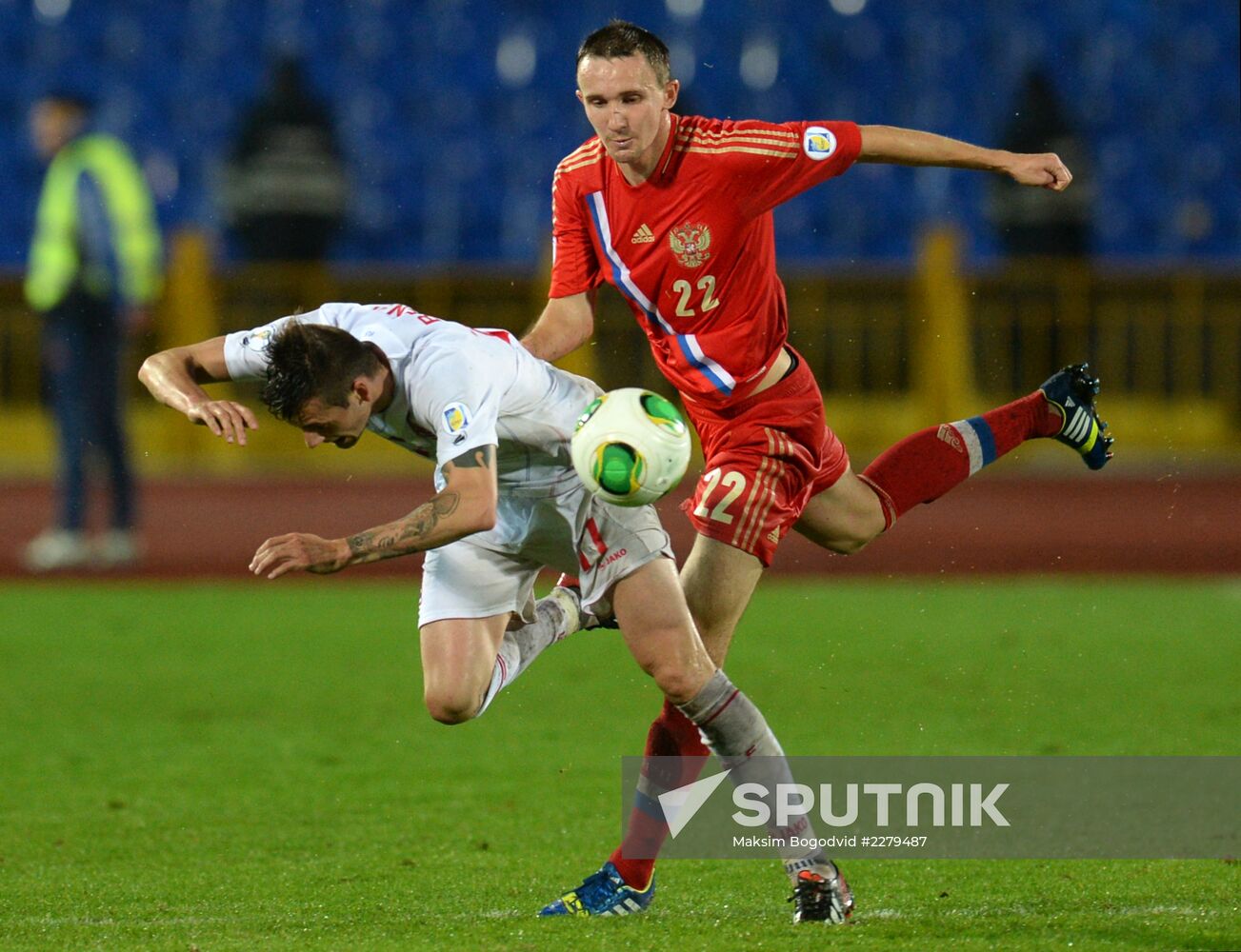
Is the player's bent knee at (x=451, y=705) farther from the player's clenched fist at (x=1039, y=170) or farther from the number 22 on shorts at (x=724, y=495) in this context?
the player's clenched fist at (x=1039, y=170)

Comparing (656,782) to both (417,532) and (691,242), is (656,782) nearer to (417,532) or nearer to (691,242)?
(417,532)

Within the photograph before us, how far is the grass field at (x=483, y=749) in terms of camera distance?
4.38 m

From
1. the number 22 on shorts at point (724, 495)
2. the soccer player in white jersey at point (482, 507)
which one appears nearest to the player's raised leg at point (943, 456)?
the number 22 on shorts at point (724, 495)

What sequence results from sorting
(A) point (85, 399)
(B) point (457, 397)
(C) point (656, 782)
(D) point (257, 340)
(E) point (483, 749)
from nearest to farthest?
(B) point (457, 397), (D) point (257, 340), (C) point (656, 782), (E) point (483, 749), (A) point (85, 399)

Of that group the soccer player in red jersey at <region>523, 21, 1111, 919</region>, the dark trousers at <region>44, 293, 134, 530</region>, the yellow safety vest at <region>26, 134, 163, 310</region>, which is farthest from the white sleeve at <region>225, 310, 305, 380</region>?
the yellow safety vest at <region>26, 134, 163, 310</region>

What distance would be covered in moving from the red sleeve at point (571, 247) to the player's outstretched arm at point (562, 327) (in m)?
0.03

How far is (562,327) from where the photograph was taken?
531cm

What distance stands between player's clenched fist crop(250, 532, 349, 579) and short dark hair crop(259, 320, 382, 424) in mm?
410

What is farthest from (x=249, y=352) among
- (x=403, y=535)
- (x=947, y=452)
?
(x=947, y=452)

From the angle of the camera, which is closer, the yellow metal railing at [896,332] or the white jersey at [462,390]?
the white jersey at [462,390]

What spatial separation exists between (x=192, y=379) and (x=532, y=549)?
98cm

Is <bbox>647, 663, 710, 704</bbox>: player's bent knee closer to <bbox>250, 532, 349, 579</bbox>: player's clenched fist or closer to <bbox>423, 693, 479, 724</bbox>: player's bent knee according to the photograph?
<bbox>423, 693, 479, 724</bbox>: player's bent knee

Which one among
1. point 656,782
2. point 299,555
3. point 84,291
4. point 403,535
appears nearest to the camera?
→ point 299,555

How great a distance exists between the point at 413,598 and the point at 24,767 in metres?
4.34
